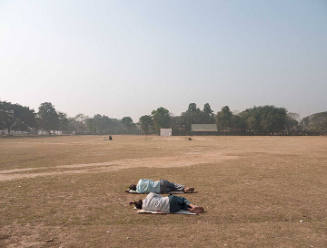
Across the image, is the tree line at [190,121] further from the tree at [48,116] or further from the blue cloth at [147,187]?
the blue cloth at [147,187]

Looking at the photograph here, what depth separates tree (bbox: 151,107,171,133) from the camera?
11088 centimetres

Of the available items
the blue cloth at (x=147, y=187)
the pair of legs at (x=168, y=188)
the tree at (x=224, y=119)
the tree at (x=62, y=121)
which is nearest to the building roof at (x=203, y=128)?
the tree at (x=224, y=119)

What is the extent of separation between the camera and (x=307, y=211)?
745 cm

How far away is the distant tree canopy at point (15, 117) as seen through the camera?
3610 inches

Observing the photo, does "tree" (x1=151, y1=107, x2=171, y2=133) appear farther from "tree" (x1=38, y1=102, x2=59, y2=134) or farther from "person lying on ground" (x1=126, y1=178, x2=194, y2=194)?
"person lying on ground" (x1=126, y1=178, x2=194, y2=194)

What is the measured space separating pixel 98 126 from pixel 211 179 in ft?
470

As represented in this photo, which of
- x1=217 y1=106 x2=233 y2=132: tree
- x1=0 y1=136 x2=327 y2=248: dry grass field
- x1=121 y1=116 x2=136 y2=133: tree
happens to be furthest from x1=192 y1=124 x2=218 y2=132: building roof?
x1=0 y1=136 x2=327 y2=248: dry grass field

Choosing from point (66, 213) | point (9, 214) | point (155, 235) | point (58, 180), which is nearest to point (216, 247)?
point (155, 235)

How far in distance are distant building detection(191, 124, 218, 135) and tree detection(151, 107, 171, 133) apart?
11009 millimetres

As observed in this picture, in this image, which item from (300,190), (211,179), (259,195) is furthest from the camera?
(211,179)

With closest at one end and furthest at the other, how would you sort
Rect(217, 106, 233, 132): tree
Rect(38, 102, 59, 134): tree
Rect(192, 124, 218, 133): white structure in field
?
Rect(217, 106, 233, 132): tree
Rect(192, 124, 218, 133): white structure in field
Rect(38, 102, 59, 134): tree

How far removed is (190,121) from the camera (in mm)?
113062

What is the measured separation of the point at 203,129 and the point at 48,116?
2647 inches

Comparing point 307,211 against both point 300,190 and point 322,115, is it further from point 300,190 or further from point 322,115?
point 322,115
